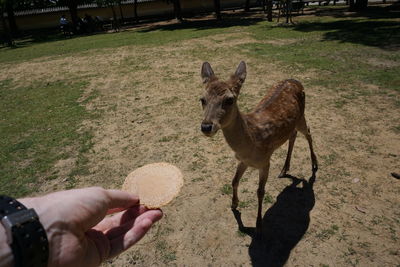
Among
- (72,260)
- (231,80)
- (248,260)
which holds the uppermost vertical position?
(231,80)

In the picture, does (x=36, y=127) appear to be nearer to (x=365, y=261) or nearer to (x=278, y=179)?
(x=278, y=179)

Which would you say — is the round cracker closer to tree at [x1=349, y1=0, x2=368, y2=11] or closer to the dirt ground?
the dirt ground

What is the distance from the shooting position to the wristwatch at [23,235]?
1.45 m

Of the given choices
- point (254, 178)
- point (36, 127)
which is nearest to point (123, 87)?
point (36, 127)

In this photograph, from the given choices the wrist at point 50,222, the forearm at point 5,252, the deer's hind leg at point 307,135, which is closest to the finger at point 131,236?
the wrist at point 50,222

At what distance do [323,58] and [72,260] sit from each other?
1111 centimetres

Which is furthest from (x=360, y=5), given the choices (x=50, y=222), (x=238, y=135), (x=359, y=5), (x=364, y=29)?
(x=50, y=222)

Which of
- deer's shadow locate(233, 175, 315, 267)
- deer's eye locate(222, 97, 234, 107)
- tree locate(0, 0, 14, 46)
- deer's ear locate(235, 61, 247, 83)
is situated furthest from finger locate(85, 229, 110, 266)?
tree locate(0, 0, 14, 46)

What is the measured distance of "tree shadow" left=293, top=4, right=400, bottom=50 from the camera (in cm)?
1252

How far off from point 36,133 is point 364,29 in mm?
15945

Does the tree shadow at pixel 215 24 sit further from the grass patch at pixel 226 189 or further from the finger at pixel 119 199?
the finger at pixel 119 199

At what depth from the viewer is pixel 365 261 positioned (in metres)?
3.36

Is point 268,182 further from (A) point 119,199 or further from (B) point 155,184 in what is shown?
(A) point 119,199

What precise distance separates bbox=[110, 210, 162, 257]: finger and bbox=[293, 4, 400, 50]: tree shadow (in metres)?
12.6
